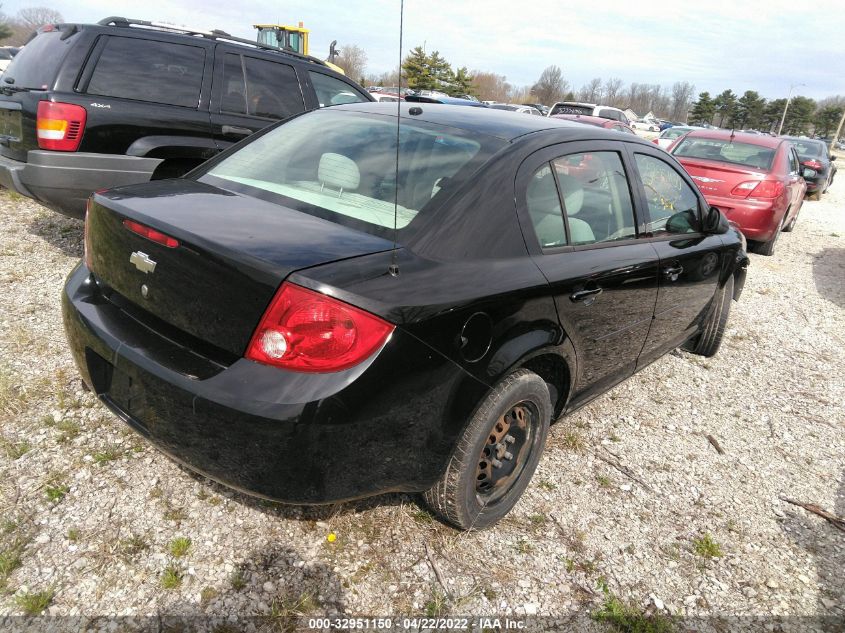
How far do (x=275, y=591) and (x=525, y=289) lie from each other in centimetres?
142

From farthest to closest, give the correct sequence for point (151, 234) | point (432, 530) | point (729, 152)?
point (729, 152), point (432, 530), point (151, 234)

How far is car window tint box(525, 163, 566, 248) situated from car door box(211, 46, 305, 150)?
356 cm

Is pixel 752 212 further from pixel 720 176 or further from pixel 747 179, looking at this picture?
pixel 720 176

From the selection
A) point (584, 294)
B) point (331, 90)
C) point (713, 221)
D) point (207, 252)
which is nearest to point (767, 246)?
point (713, 221)

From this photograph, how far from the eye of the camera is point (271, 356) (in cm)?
172

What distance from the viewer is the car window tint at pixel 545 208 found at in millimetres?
2299

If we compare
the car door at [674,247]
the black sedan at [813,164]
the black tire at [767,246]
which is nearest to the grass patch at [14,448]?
the car door at [674,247]

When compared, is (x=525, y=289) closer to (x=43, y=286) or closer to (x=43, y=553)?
(x=43, y=553)

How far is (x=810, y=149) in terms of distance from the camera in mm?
16344

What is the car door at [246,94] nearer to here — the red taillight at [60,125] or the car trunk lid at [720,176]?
the red taillight at [60,125]

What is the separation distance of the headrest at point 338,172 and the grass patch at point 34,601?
1.80 meters

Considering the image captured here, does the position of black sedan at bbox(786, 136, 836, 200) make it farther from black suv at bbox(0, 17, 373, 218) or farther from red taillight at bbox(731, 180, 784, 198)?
black suv at bbox(0, 17, 373, 218)

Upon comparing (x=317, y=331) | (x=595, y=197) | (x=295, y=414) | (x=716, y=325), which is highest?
(x=595, y=197)

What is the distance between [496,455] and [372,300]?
1063 mm
